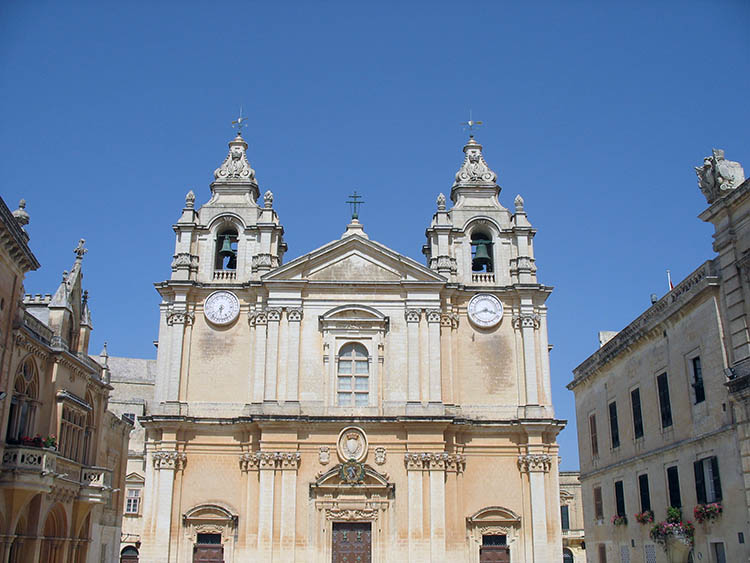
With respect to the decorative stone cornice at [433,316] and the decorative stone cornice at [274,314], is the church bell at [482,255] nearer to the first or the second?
the decorative stone cornice at [433,316]

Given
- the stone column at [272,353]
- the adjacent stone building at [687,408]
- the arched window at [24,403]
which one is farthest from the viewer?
the stone column at [272,353]

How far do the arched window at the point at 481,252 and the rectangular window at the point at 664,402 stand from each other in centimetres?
1023

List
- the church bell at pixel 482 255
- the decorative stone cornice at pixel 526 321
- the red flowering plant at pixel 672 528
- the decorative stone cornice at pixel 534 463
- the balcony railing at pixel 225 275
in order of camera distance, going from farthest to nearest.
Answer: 1. the church bell at pixel 482 255
2. the balcony railing at pixel 225 275
3. the decorative stone cornice at pixel 526 321
4. the decorative stone cornice at pixel 534 463
5. the red flowering plant at pixel 672 528

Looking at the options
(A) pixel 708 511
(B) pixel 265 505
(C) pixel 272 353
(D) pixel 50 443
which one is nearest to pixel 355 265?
(C) pixel 272 353

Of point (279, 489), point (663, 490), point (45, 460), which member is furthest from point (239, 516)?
point (663, 490)

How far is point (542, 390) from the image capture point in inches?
1271

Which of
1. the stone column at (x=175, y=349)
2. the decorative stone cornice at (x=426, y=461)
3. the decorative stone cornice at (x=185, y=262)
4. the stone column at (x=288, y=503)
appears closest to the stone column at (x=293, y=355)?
the stone column at (x=288, y=503)

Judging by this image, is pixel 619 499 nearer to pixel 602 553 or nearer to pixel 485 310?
pixel 602 553

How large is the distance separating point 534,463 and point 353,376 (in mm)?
8183

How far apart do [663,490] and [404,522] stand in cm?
993

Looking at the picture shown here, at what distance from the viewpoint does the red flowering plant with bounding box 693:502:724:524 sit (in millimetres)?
21531

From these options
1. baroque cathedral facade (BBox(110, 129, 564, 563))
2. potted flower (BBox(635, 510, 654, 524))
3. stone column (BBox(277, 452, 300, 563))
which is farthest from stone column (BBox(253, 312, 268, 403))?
potted flower (BBox(635, 510, 654, 524))

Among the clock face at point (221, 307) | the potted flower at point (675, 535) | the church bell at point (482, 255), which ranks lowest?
the potted flower at point (675, 535)

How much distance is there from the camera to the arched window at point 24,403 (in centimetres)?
2172
